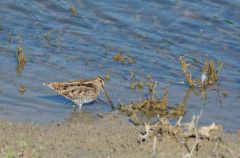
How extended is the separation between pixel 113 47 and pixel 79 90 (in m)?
2.61

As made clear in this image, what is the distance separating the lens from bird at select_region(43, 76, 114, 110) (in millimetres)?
10266

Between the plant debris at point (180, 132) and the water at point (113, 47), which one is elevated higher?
the plant debris at point (180, 132)

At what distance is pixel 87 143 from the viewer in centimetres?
777

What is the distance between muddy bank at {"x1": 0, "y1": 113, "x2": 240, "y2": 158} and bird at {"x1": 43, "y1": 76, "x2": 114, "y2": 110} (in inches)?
47.6

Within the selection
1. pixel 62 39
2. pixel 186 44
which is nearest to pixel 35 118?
pixel 62 39

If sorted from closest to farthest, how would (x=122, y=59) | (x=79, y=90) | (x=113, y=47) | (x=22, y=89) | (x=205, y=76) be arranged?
(x=79, y=90) → (x=22, y=89) → (x=205, y=76) → (x=122, y=59) → (x=113, y=47)

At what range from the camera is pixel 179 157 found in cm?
714

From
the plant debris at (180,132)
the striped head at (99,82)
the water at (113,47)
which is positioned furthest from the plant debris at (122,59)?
the plant debris at (180,132)

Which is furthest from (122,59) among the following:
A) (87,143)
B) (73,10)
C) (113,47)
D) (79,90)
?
(87,143)

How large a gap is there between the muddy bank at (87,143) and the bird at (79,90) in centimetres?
121

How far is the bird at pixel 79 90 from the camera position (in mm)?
10266

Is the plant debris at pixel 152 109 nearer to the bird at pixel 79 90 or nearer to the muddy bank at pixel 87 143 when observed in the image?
the bird at pixel 79 90

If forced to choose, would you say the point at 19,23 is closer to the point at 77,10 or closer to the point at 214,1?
the point at 77,10

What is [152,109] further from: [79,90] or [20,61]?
[20,61]
